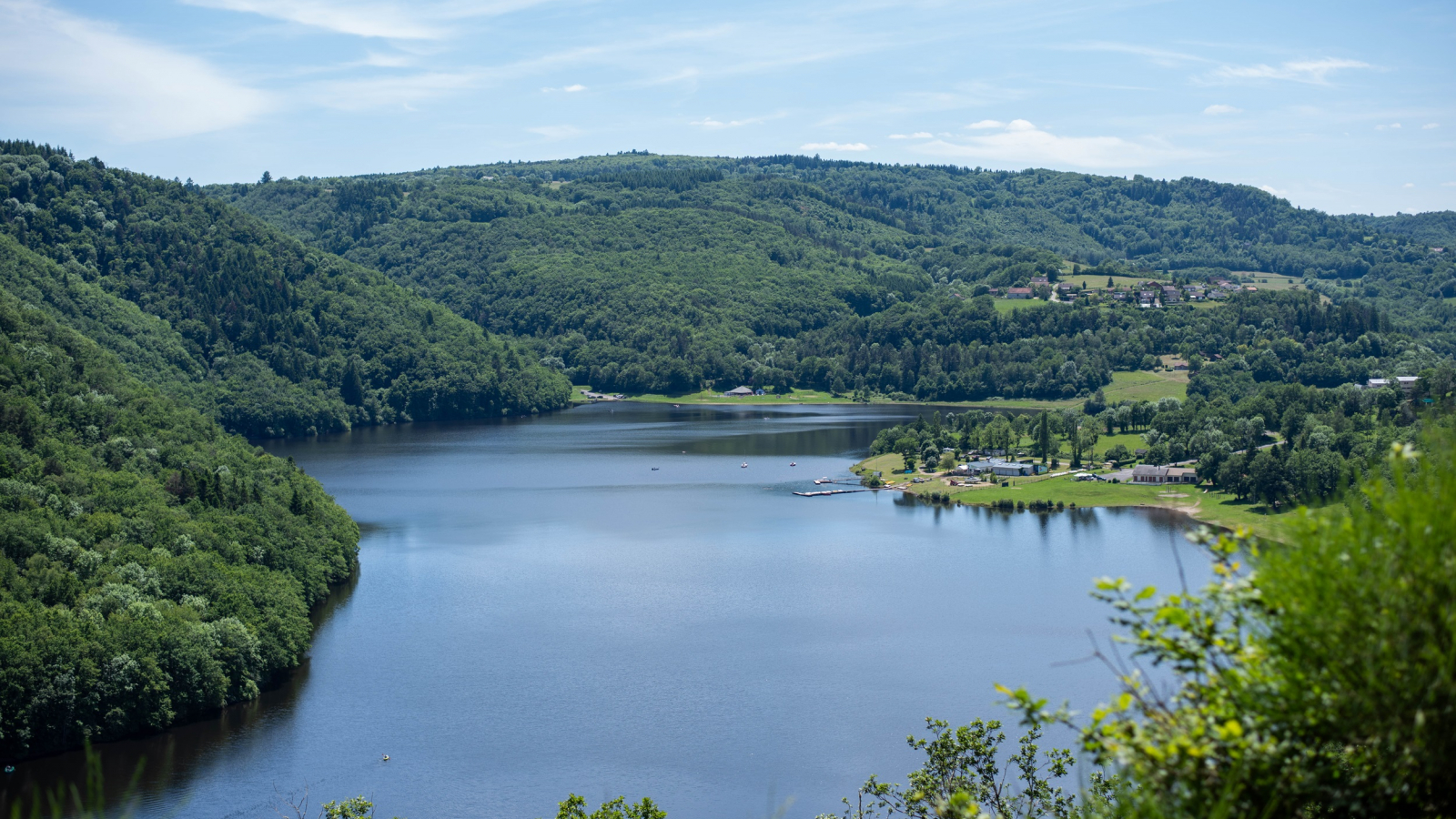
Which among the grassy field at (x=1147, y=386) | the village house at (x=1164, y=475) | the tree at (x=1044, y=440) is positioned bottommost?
the village house at (x=1164, y=475)

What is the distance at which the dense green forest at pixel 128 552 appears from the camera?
32.0m

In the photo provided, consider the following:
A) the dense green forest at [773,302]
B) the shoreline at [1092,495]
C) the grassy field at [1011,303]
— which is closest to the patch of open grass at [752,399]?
the dense green forest at [773,302]

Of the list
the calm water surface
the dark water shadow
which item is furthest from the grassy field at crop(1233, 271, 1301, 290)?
the dark water shadow

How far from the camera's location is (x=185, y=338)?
111 meters

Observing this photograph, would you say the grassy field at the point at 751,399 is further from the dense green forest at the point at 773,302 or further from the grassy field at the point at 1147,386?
the grassy field at the point at 1147,386

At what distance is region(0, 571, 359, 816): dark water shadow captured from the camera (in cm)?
2944

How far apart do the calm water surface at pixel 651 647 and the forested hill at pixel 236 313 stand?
33.7 metres

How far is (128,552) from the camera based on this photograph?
3903cm

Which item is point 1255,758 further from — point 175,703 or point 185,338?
point 185,338

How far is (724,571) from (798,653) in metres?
12.4

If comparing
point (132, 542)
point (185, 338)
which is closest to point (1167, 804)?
point (132, 542)

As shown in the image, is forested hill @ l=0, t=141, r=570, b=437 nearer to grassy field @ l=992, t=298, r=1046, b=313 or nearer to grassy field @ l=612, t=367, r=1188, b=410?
grassy field @ l=612, t=367, r=1188, b=410

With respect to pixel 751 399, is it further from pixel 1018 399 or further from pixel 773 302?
pixel 1018 399

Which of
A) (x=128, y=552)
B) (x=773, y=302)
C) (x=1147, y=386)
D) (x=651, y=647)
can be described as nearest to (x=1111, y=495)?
(x=651, y=647)
